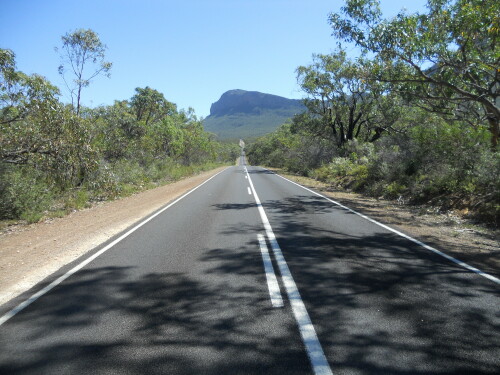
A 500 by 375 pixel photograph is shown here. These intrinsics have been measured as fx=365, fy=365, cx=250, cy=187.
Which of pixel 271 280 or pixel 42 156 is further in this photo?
pixel 42 156

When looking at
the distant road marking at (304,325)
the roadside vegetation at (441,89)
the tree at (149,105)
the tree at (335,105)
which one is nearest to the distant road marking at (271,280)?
the distant road marking at (304,325)

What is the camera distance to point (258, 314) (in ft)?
13.5

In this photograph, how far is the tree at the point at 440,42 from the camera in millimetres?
10844

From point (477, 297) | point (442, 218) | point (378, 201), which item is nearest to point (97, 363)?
point (477, 297)

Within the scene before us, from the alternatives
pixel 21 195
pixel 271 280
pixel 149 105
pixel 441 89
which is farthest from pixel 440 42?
pixel 149 105

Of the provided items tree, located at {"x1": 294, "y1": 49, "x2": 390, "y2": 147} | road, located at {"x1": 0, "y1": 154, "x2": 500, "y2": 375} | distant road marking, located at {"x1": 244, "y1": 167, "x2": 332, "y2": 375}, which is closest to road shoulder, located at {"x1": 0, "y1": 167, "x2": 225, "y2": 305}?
road, located at {"x1": 0, "y1": 154, "x2": 500, "y2": 375}

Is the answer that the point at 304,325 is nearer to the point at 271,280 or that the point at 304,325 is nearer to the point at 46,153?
the point at 271,280

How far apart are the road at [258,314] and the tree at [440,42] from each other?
738cm

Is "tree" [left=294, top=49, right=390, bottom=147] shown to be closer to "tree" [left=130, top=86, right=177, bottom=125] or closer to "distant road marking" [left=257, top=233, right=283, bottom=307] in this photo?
"tree" [left=130, top=86, right=177, bottom=125]

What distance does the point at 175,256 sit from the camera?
658 cm

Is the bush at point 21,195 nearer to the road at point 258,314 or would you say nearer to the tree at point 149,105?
the road at point 258,314

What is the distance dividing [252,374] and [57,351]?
1.86 metres

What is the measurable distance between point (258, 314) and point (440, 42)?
1159cm

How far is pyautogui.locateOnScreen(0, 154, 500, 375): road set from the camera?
3.21 m
